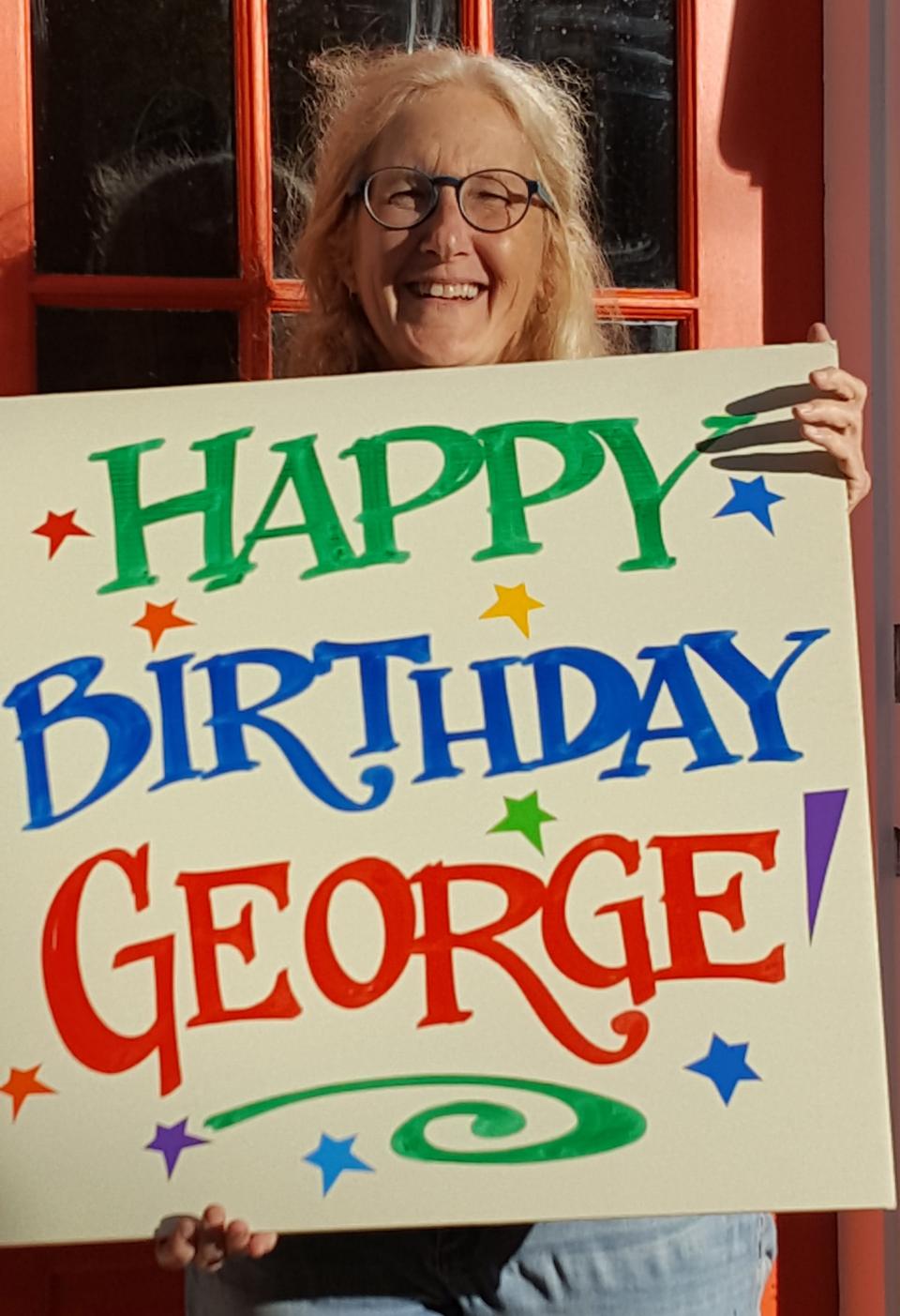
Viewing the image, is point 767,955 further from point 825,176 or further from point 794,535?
point 825,176

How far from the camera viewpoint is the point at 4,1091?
1008mm

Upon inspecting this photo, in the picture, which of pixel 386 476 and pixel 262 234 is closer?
pixel 386 476

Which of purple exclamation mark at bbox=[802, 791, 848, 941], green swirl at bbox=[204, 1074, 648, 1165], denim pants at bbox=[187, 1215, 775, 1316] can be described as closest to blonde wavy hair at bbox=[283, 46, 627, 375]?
purple exclamation mark at bbox=[802, 791, 848, 941]

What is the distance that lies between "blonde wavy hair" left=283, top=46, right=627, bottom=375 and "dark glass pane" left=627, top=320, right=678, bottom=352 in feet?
0.69

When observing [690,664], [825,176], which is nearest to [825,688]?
[690,664]

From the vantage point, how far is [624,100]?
61.6 inches

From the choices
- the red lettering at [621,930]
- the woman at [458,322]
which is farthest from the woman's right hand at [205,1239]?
the red lettering at [621,930]

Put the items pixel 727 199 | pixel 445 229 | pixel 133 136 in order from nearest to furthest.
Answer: pixel 445 229 → pixel 133 136 → pixel 727 199

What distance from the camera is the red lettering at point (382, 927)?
1013mm

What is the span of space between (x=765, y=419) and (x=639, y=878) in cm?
37

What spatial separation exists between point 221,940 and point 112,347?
2.48 feet

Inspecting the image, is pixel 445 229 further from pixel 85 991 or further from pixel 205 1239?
pixel 205 1239

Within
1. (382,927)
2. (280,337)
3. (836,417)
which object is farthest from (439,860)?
(280,337)

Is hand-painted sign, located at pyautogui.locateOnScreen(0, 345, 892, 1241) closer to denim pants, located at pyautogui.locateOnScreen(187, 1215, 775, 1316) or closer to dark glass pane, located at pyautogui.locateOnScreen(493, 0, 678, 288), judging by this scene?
denim pants, located at pyautogui.locateOnScreen(187, 1215, 775, 1316)
